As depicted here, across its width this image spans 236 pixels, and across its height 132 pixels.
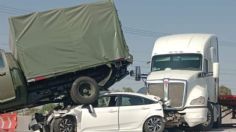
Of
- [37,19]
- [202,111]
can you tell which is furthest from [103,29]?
[202,111]

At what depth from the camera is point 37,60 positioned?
53.5 ft

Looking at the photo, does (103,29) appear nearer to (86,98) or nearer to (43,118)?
(86,98)

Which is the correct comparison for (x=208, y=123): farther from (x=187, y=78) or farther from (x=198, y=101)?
(x=187, y=78)

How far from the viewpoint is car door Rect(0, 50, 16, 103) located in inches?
628

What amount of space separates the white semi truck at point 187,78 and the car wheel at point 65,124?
348cm

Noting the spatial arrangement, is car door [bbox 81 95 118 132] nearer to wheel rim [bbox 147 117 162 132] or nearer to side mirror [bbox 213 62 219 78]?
wheel rim [bbox 147 117 162 132]

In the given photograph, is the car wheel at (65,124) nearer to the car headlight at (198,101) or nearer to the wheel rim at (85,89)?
the wheel rim at (85,89)

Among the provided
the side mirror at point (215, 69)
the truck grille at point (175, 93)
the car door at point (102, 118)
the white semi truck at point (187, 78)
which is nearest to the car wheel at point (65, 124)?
the car door at point (102, 118)

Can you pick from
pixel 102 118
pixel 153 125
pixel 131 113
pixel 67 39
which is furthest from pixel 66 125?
pixel 153 125

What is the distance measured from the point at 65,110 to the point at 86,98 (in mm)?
724

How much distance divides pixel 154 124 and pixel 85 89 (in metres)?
2.39

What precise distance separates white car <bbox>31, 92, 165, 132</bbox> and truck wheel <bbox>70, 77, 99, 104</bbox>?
21cm

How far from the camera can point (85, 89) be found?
1681 cm

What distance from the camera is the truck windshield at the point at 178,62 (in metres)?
19.8
